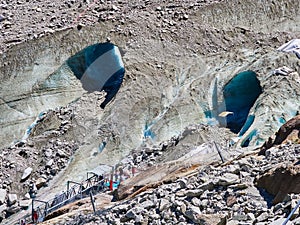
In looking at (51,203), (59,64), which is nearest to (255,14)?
(59,64)

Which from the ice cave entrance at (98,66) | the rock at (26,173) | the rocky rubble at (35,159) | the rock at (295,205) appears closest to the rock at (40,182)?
the rocky rubble at (35,159)

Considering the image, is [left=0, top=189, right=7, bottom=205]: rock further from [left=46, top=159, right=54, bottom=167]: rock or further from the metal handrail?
the metal handrail

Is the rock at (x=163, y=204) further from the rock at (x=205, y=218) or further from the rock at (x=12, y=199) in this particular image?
the rock at (x=12, y=199)

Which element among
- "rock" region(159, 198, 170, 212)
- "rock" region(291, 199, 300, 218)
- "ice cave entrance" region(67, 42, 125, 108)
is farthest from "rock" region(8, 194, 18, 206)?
"rock" region(291, 199, 300, 218)

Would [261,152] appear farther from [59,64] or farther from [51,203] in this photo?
[59,64]

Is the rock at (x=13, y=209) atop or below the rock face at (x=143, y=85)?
below
